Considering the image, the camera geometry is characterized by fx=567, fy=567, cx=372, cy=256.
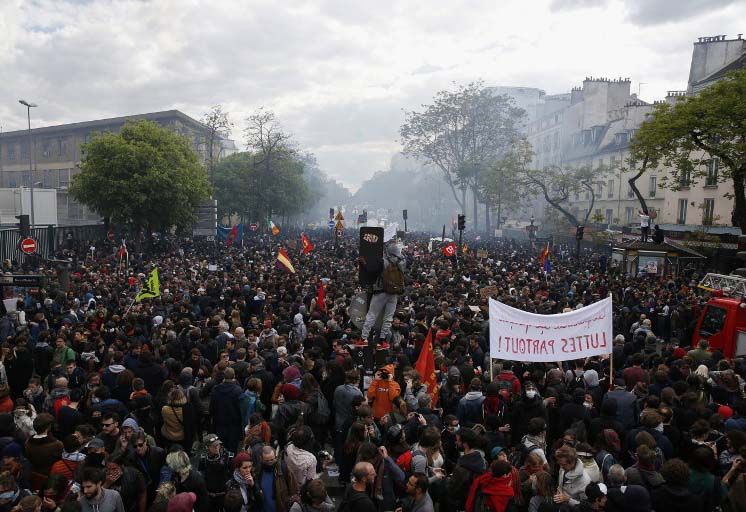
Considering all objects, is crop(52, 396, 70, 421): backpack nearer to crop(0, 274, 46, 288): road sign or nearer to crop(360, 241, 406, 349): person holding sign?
crop(360, 241, 406, 349): person holding sign

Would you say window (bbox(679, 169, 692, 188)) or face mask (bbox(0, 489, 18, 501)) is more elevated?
window (bbox(679, 169, 692, 188))

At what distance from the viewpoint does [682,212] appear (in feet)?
135

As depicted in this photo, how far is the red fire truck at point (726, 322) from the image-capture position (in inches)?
485

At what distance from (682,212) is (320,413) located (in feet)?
136

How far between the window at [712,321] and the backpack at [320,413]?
32.2ft

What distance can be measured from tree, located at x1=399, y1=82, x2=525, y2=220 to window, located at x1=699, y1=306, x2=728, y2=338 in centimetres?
4906

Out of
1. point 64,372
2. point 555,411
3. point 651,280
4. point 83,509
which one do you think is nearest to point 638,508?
point 555,411

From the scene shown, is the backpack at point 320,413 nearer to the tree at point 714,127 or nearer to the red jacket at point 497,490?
the red jacket at point 497,490

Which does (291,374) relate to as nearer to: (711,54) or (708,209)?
(708,209)

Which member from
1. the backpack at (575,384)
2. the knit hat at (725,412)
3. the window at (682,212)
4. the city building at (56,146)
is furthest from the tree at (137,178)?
the window at (682,212)

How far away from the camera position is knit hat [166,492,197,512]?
4.82 m

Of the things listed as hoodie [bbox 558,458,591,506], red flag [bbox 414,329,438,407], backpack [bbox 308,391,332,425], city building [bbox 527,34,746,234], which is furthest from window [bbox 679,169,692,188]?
hoodie [bbox 558,458,591,506]

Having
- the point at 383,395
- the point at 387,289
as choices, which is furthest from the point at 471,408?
the point at 387,289

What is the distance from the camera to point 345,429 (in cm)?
711
